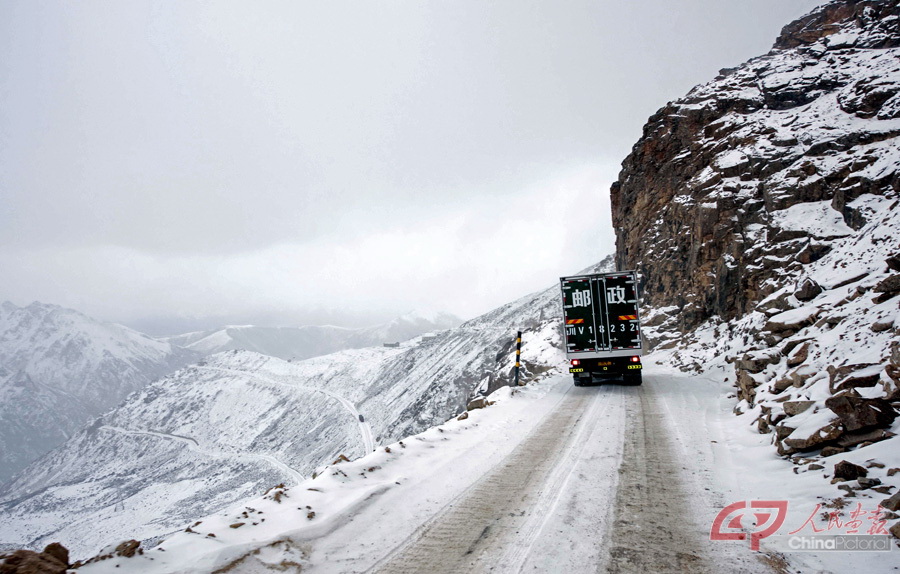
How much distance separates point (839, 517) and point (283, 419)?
318 ft

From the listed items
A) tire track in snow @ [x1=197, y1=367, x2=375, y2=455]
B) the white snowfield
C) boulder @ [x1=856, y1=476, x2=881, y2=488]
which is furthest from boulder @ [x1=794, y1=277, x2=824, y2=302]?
tire track in snow @ [x1=197, y1=367, x2=375, y2=455]

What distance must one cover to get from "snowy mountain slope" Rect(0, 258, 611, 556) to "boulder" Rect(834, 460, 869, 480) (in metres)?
19.1

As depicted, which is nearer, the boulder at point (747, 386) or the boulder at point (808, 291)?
the boulder at point (747, 386)

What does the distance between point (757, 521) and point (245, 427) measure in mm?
107695

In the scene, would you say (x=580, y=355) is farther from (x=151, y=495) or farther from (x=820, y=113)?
(x=151, y=495)

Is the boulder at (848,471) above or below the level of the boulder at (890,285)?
below

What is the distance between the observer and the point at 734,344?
1652 cm

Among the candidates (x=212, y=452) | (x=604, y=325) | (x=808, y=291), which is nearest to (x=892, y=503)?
(x=604, y=325)

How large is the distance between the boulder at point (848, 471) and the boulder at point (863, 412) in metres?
1.18

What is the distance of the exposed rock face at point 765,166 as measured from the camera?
19031mm

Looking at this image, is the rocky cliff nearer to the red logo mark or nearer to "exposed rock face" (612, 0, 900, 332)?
"exposed rock face" (612, 0, 900, 332)

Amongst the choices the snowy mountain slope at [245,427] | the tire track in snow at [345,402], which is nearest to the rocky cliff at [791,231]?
the snowy mountain slope at [245,427]

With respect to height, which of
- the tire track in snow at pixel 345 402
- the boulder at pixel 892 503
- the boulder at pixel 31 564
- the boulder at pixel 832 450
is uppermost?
the boulder at pixel 31 564

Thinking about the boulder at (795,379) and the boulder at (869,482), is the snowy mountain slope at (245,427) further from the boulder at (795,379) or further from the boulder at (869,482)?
the boulder at (869,482)
